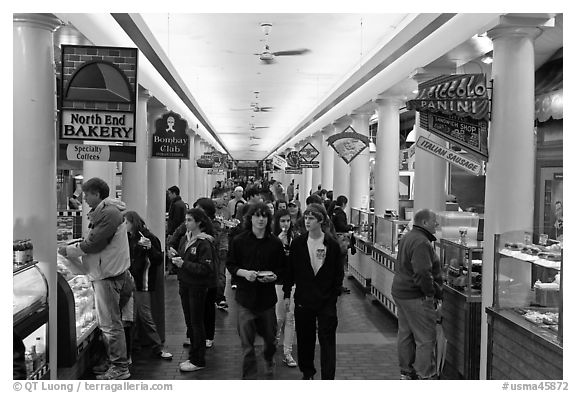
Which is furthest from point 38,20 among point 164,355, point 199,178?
point 199,178

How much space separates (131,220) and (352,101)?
7.49 metres

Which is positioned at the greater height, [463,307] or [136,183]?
[136,183]

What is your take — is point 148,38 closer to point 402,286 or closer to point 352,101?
point 352,101

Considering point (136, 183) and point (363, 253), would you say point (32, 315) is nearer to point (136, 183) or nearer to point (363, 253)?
point (136, 183)

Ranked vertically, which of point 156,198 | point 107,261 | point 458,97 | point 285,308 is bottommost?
point 285,308

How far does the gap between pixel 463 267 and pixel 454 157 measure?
1.05 m

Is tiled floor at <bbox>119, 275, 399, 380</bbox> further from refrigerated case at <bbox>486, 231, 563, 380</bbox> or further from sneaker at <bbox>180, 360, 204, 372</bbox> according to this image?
refrigerated case at <bbox>486, 231, 563, 380</bbox>

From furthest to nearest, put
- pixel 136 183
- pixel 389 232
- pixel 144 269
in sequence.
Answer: pixel 136 183 < pixel 389 232 < pixel 144 269

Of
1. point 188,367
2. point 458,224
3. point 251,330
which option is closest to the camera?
point 251,330

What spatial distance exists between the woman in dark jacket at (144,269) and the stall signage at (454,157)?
2.76 m

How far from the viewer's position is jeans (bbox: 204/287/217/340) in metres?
6.07

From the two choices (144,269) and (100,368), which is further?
(144,269)

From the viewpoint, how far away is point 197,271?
5.47 m

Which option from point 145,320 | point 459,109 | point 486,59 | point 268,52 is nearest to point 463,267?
point 459,109
